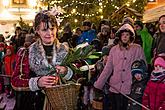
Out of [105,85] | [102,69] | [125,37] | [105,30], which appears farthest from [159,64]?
[105,30]

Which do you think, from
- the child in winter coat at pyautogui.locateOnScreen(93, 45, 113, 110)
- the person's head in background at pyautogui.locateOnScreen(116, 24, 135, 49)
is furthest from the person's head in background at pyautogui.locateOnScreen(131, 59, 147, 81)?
the child in winter coat at pyautogui.locateOnScreen(93, 45, 113, 110)

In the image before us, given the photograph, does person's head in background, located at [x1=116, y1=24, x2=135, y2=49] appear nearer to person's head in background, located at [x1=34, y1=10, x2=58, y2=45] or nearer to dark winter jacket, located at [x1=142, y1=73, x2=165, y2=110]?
dark winter jacket, located at [x1=142, y1=73, x2=165, y2=110]

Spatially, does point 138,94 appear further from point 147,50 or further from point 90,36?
point 90,36

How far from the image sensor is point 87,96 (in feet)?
28.1

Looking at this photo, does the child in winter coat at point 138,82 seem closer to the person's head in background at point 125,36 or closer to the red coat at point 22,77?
the person's head in background at point 125,36

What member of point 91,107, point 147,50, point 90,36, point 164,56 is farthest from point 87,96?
point 164,56

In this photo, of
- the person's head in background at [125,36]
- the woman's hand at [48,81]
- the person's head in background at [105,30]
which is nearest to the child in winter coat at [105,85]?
the person's head in background at [125,36]

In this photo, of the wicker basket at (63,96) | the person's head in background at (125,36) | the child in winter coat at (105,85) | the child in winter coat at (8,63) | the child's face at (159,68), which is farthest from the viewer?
the child in winter coat at (8,63)

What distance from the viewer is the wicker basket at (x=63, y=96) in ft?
9.56

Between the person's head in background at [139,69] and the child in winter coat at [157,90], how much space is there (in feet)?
1.66

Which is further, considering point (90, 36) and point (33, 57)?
point (90, 36)

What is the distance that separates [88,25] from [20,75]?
26.1ft

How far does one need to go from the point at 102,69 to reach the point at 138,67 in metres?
1.35

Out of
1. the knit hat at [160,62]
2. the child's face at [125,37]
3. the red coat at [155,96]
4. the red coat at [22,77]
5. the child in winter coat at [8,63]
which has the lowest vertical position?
the child in winter coat at [8,63]
